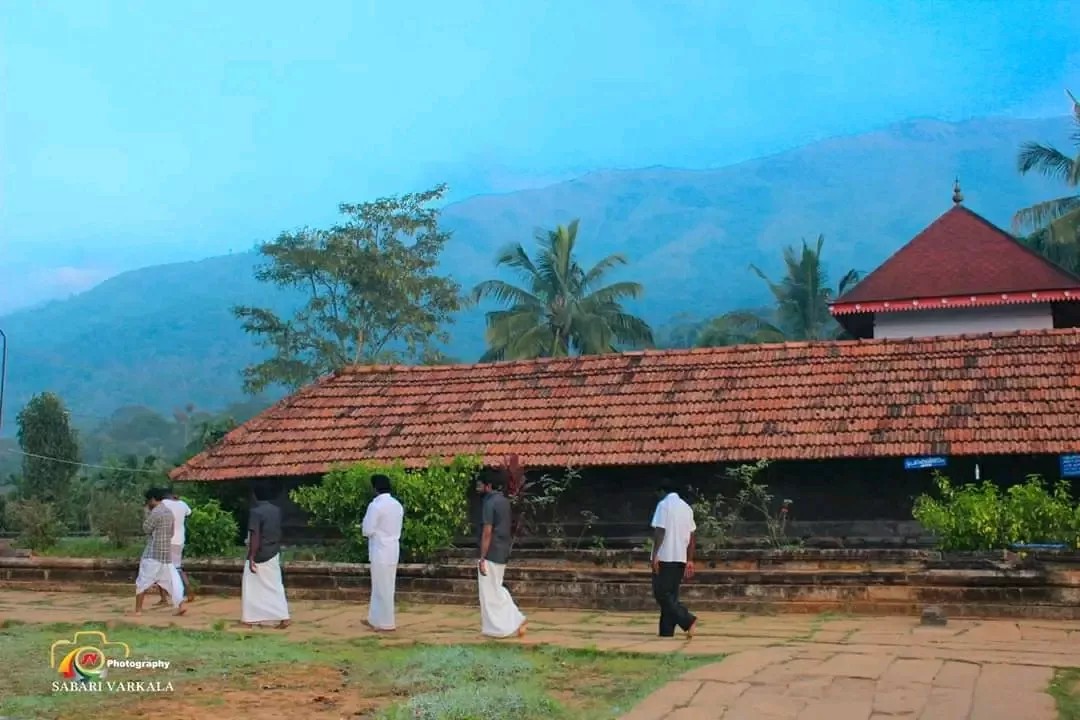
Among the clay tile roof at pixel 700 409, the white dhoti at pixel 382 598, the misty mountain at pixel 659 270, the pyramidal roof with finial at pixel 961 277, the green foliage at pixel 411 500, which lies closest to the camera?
the white dhoti at pixel 382 598

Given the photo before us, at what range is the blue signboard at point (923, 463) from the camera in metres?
13.3

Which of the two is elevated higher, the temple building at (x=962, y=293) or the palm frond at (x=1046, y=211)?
the palm frond at (x=1046, y=211)

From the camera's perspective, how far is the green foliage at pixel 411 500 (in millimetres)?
13266

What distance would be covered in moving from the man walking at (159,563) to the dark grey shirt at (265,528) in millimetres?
1557

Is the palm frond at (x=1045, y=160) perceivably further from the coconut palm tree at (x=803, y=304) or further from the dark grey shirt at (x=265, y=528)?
the dark grey shirt at (x=265, y=528)

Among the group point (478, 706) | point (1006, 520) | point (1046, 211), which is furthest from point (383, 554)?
point (1046, 211)

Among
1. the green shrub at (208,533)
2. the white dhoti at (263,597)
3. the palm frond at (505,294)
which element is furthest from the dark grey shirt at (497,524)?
the palm frond at (505,294)

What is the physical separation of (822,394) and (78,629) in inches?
376

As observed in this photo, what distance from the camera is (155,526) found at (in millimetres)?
11555

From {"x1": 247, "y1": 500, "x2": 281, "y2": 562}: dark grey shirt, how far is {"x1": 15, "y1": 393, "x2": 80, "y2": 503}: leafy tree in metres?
24.6

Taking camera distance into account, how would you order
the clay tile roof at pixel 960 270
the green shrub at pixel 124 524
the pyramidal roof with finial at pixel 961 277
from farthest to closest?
1. the clay tile roof at pixel 960 270
2. the pyramidal roof with finial at pixel 961 277
3. the green shrub at pixel 124 524

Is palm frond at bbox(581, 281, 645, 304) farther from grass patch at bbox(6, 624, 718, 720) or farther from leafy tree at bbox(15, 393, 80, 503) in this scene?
grass patch at bbox(6, 624, 718, 720)

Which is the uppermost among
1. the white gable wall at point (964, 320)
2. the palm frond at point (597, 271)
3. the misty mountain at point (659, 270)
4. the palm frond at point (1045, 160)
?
Result: the misty mountain at point (659, 270)

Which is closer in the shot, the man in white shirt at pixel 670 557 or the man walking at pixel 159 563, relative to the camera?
the man in white shirt at pixel 670 557
